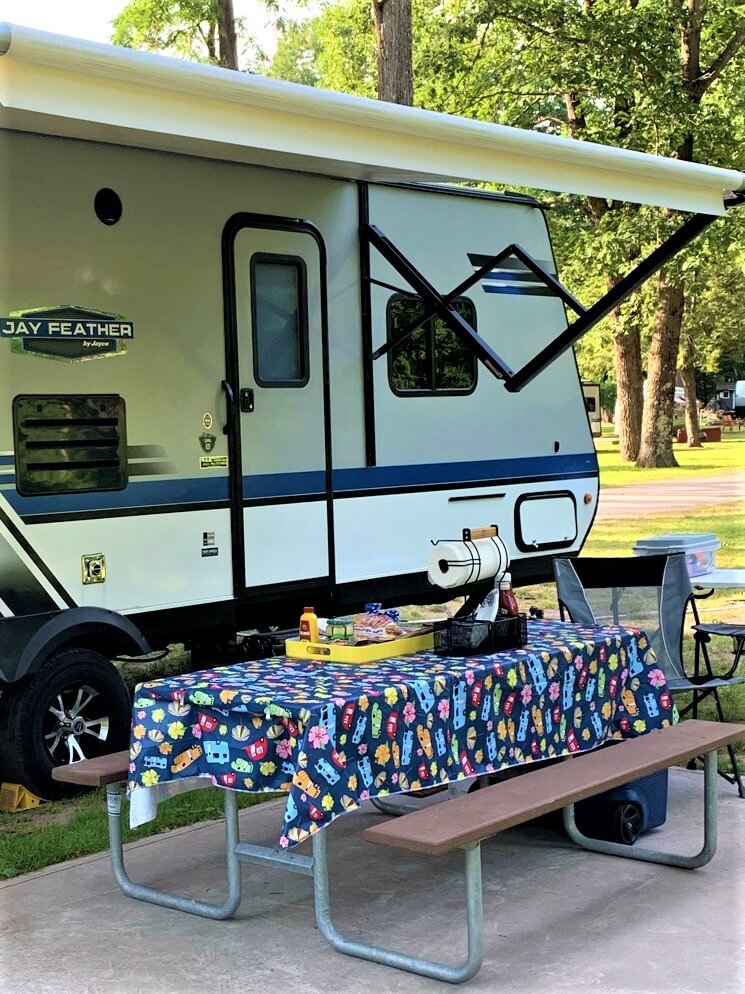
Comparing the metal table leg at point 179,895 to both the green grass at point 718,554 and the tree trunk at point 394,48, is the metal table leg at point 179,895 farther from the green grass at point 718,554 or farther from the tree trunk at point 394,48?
the tree trunk at point 394,48

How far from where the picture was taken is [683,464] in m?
27.9

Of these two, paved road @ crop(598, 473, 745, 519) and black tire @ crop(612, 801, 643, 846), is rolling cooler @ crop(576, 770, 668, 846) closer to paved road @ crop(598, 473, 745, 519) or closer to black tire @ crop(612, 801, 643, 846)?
black tire @ crop(612, 801, 643, 846)

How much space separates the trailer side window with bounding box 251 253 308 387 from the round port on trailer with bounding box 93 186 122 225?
79 cm

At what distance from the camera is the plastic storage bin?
743 centimetres

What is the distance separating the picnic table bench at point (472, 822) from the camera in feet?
12.0

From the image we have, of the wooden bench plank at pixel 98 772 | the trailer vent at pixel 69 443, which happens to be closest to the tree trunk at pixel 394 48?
the trailer vent at pixel 69 443

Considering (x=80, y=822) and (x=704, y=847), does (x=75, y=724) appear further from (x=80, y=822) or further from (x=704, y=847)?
(x=704, y=847)

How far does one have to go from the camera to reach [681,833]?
199 inches

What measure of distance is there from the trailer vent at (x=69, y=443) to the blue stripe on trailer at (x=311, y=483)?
0.06 m

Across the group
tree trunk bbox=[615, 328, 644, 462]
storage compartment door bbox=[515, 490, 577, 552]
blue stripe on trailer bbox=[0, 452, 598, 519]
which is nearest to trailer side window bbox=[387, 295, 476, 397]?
blue stripe on trailer bbox=[0, 452, 598, 519]

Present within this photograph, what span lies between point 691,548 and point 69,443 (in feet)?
11.4

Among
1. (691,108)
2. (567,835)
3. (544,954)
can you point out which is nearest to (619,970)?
(544,954)

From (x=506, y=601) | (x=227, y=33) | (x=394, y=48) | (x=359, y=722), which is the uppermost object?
(x=227, y=33)

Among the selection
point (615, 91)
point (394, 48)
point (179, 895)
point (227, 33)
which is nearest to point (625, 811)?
point (179, 895)
